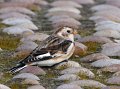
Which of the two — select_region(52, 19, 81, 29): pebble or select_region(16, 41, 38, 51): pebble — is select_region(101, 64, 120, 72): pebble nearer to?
select_region(16, 41, 38, 51): pebble

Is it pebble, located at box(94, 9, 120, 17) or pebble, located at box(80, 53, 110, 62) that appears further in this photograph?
pebble, located at box(94, 9, 120, 17)

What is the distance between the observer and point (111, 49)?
9.33m

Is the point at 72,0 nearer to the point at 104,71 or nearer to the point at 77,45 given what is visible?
the point at 77,45

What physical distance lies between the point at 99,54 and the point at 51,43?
0.77 meters

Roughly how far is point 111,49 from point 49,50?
119 cm

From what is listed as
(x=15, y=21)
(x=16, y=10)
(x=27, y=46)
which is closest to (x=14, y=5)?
(x=16, y=10)

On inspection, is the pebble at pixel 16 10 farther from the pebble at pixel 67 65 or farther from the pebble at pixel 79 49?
the pebble at pixel 67 65

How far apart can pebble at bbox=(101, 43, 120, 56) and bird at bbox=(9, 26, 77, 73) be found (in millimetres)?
617

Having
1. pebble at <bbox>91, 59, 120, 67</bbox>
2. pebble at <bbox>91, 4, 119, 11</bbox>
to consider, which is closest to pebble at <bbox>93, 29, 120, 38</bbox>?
pebble at <bbox>91, 59, 120, 67</bbox>

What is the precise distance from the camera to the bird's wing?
328 inches

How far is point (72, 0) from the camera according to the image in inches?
529

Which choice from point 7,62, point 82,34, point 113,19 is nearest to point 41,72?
point 7,62

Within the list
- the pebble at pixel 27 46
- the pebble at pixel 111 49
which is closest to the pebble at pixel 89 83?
the pebble at pixel 111 49

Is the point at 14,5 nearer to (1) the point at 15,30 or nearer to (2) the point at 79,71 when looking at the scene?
(1) the point at 15,30
